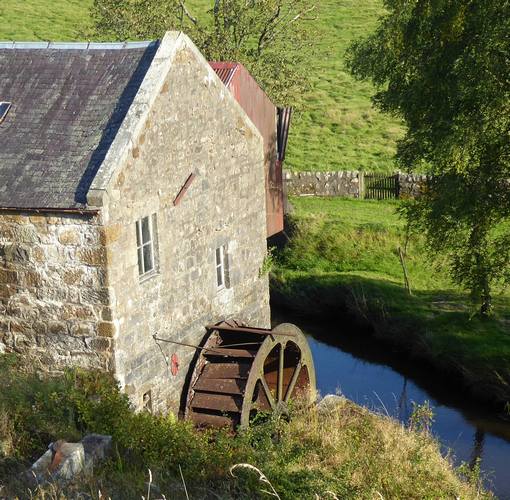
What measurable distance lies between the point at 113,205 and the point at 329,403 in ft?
19.6

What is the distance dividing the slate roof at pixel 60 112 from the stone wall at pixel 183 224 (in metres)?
0.62

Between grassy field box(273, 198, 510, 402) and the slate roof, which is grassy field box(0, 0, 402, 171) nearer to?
grassy field box(273, 198, 510, 402)

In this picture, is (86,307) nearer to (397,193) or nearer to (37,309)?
(37,309)

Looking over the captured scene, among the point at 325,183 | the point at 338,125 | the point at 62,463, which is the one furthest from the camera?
the point at 338,125

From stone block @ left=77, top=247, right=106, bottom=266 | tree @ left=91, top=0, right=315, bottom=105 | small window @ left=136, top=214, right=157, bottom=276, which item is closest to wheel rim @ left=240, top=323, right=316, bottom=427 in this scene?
small window @ left=136, top=214, right=157, bottom=276

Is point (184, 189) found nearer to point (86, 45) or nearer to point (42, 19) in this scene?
point (86, 45)

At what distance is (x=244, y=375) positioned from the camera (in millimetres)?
15977

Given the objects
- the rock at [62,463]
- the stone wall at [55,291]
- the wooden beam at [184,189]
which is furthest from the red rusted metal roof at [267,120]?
the rock at [62,463]

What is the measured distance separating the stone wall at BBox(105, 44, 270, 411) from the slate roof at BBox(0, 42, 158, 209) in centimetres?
62

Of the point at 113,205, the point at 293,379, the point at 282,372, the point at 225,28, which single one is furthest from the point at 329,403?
the point at 225,28

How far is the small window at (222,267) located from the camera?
17703 millimetres

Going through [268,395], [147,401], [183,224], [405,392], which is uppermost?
[183,224]

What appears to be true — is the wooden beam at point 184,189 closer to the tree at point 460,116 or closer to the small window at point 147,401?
the small window at point 147,401

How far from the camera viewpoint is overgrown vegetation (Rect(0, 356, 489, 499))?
10.0 meters
